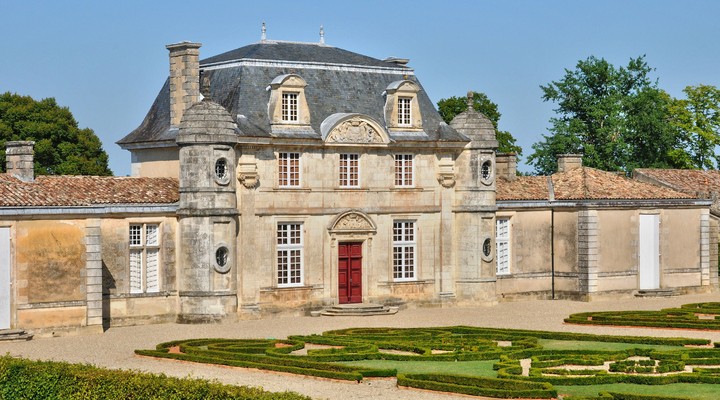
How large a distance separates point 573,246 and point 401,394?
2487 cm

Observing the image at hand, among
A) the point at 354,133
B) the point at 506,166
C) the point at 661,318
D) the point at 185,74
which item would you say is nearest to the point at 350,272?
the point at 354,133

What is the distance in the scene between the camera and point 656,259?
189 feet

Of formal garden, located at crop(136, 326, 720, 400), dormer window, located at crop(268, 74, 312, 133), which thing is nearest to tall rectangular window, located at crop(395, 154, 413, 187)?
dormer window, located at crop(268, 74, 312, 133)

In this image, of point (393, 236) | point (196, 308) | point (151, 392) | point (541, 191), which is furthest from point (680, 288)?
point (151, 392)

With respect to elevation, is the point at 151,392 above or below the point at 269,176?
below

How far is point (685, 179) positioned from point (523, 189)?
980 cm

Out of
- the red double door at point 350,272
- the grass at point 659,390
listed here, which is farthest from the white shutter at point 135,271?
the grass at point 659,390

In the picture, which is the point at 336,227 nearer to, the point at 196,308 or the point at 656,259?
the point at 196,308

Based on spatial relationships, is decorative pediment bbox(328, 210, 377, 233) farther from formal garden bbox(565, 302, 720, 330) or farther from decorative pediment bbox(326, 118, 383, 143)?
formal garden bbox(565, 302, 720, 330)

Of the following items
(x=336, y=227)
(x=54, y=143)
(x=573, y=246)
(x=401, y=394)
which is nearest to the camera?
(x=401, y=394)

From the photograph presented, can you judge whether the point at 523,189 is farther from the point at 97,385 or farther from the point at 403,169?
the point at 97,385

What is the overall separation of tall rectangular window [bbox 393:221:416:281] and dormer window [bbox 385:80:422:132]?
329 centimetres

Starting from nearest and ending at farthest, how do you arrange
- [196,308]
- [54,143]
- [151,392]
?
[151,392], [196,308], [54,143]

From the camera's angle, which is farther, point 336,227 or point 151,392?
point 336,227
